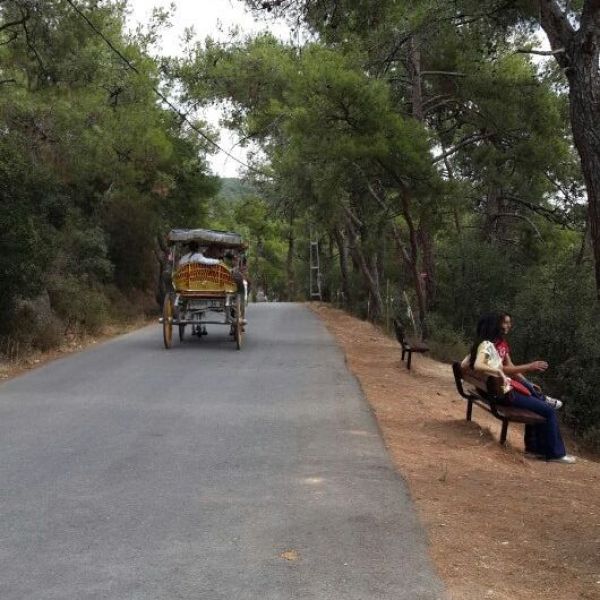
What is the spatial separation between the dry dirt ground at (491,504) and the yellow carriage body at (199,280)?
6.45m

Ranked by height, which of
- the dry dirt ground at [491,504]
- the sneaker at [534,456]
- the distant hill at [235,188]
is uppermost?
the distant hill at [235,188]

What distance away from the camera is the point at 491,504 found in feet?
20.5

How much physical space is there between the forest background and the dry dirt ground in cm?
256

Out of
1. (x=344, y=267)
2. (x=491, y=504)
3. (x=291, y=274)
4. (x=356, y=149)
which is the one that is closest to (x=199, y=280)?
(x=356, y=149)

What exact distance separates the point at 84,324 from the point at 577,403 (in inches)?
481

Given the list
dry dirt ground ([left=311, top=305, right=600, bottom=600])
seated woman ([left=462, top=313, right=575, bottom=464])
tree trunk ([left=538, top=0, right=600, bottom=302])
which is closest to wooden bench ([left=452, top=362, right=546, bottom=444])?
seated woman ([left=462, top=313, right=575, bottom=464])

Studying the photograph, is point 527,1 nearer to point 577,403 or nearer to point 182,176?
point 577,403

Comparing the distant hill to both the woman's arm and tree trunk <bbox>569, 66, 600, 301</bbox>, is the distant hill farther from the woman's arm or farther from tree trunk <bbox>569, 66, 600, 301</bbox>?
the woman's arm

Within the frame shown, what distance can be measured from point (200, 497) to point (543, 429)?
14.1ft

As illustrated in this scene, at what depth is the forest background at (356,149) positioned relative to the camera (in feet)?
46.1

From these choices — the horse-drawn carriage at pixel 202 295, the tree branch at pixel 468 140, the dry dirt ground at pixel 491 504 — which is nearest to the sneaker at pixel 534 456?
the dry dirt ground at pixel 491 504

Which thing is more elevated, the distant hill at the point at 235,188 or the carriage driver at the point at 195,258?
the distant hill at the point at 235,188

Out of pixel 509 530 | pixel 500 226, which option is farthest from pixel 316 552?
pixel 500 226

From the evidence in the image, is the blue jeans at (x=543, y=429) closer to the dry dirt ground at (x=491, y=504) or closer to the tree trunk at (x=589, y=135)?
the dry dirt ground at (x=491, y=504)
